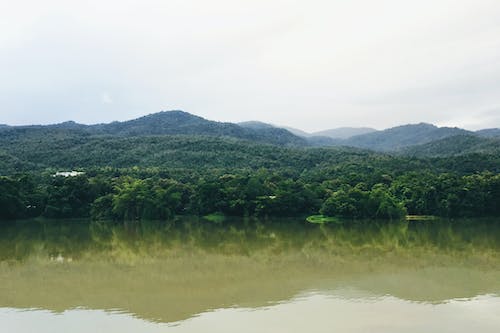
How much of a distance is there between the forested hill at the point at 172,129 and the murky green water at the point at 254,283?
7623cm

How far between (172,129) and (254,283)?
109099mm

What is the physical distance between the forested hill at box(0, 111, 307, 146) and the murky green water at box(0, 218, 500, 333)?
3001 inches

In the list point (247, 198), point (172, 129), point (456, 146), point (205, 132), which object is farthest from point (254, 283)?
point (172, 129)

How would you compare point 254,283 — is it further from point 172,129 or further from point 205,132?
point 172,129

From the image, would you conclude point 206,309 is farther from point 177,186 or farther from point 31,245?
point 177,186

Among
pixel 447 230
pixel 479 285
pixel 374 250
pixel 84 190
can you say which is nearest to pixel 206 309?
pixel 479 285

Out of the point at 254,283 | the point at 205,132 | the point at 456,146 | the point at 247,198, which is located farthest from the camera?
the point at 205,132

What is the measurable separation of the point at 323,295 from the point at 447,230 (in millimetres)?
15538

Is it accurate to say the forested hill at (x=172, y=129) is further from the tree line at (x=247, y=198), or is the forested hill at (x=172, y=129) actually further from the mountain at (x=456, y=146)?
the tree line at (x=247, y=198)

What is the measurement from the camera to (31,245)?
21484mm

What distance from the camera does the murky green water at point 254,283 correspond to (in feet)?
31.8

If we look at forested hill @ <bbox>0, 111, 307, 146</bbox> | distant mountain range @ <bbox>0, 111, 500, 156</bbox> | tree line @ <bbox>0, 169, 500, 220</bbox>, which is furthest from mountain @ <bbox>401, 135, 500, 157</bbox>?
tree line @ <bbox>0, 169, 500, 220</bbox>

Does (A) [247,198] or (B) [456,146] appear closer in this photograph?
(A) [247,198]

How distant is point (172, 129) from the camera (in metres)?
120
